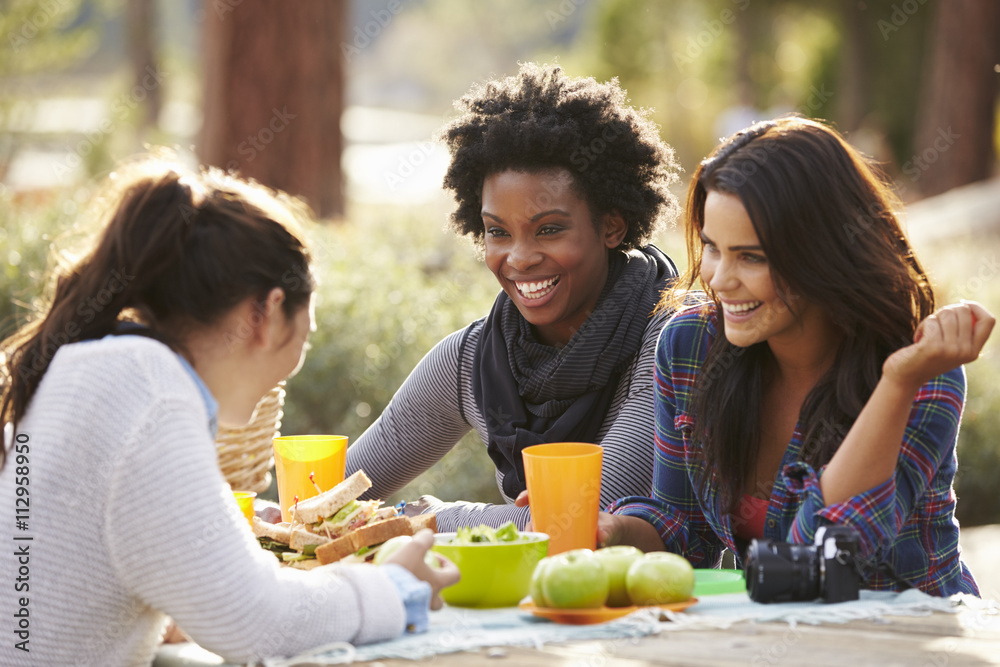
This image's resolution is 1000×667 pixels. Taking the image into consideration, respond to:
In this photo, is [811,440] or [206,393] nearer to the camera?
[206,393]

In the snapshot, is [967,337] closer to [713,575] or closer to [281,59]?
[713,575]

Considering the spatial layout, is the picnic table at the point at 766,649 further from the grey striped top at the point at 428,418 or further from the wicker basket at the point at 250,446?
the wicker basket at the point at 250,446

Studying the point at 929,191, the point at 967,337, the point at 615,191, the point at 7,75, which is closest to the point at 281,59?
the point at 615,191

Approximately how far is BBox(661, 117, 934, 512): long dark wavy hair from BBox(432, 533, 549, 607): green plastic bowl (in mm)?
707

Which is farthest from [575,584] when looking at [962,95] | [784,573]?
[962,95]

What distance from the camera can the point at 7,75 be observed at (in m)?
13.3

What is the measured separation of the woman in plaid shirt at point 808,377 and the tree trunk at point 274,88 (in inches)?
208

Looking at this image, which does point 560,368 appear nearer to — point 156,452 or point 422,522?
point 422,522

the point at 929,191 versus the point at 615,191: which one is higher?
the point at 929,191

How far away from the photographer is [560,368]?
284cm

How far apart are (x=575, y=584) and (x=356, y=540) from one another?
505 millimetres

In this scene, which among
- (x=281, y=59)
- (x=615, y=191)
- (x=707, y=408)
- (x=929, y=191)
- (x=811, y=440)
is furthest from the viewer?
(x=929, y=191)

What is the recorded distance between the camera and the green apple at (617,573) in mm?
1884

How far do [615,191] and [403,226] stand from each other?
254 inches
